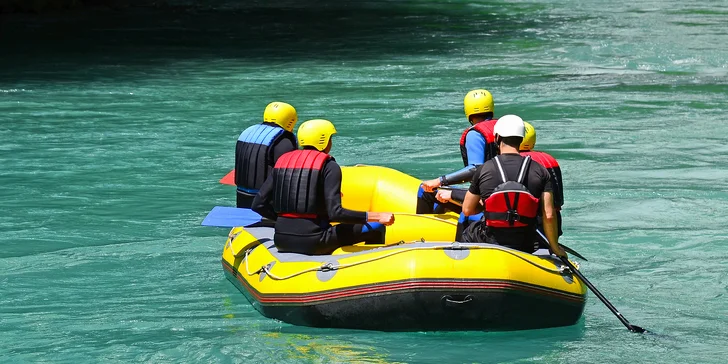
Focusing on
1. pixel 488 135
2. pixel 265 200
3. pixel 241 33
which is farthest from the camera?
pixel 241 33

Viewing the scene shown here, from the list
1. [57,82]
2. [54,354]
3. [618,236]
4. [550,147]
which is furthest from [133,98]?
[54,354]

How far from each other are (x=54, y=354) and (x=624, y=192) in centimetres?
676

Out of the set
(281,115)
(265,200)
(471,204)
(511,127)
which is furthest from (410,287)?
(281,115)

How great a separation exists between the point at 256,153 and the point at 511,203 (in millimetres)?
2307

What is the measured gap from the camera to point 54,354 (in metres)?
7.23

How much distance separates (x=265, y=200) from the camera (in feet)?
25.6

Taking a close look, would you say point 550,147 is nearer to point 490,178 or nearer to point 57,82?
point 490,178

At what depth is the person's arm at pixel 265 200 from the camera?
25.3 feet

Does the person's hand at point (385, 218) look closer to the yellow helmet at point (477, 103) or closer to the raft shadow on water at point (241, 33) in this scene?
the yellow helmet at point (477, 103)

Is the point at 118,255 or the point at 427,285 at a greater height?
the point at 427,285

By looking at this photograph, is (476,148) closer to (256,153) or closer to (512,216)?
(512,216)

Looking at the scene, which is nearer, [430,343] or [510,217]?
[510,217]

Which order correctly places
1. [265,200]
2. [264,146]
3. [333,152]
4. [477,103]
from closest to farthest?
[265,200], [477,103], [264,146], [333,152]

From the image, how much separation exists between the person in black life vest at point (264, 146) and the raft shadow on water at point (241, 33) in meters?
13.7
